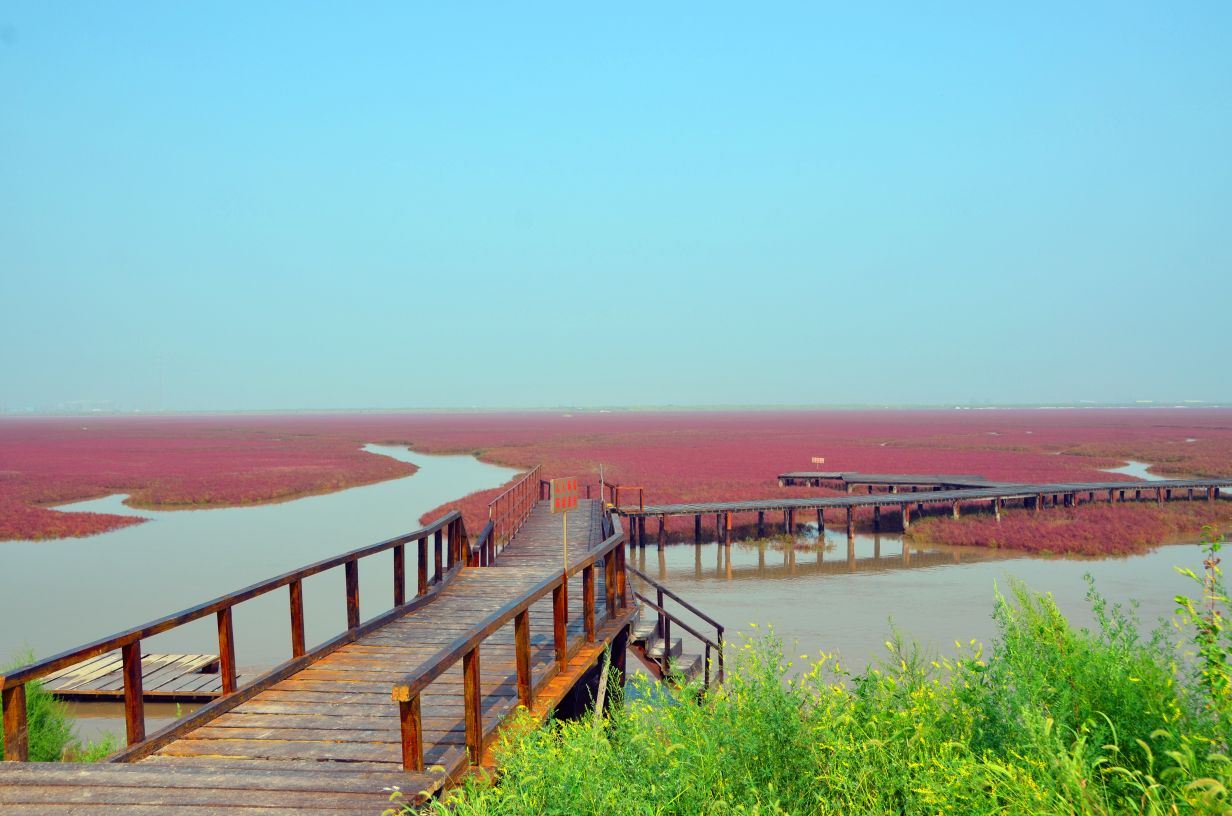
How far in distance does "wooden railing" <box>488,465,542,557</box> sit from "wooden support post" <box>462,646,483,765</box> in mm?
8483

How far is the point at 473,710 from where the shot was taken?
15.2 ft

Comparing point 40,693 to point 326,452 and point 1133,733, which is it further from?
point 326,452

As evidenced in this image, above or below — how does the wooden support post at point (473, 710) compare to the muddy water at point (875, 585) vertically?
above

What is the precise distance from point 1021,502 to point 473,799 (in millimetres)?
34135

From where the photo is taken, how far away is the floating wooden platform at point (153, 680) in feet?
35.9

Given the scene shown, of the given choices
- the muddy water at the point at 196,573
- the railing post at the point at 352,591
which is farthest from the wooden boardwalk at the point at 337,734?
the muddy water at the point at 196,573

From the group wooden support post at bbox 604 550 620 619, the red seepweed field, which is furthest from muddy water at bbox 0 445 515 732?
wooden support post at bbox 604 550 620 619

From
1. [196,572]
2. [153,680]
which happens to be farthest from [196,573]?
[153,680]

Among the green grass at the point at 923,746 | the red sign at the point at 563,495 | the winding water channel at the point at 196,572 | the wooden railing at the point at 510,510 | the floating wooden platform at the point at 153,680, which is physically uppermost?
the red sign at the point at 563,495

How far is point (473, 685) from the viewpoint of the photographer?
184 inches

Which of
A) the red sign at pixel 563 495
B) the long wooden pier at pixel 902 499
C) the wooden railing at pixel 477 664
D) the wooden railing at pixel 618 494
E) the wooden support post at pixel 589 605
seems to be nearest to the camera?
the wooden railing at pixel 477 664

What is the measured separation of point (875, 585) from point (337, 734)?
1750 cm

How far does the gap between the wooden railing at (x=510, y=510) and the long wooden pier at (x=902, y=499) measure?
453 cm

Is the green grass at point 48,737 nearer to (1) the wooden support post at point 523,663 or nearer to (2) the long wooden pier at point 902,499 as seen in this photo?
(1) the wooden support post at point 523,663
